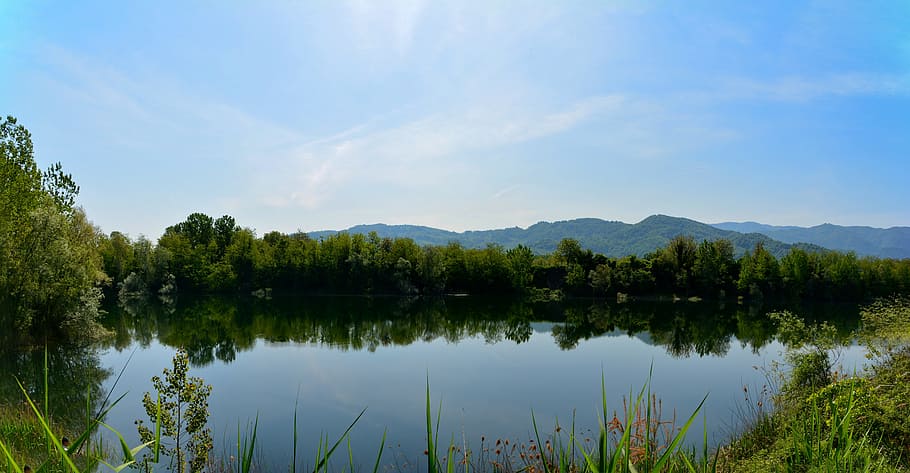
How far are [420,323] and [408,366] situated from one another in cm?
1638

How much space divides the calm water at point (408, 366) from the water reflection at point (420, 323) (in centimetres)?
21

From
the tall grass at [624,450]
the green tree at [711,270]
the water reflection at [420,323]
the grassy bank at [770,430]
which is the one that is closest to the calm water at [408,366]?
the water reflection at [420,323]

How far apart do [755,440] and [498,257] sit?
60.2m

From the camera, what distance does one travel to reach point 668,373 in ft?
78.1

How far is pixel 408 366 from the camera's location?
2523 centimetres

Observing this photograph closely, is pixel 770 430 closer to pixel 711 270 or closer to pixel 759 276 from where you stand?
pixel 711 270

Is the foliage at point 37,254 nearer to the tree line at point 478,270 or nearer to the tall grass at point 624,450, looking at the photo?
the tall grass at point 624,450

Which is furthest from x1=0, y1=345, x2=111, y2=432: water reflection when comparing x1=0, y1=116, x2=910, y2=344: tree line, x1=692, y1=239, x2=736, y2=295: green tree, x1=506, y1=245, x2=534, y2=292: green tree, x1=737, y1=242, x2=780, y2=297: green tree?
x1=737, y1=242, x2=780, y2=297: green tree

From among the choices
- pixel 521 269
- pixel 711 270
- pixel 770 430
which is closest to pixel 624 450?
pixel 770 430

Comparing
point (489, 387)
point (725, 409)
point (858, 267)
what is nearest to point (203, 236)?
point (489, 387)

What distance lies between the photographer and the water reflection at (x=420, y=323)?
1255 inches

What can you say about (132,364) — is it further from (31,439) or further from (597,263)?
(597,263)

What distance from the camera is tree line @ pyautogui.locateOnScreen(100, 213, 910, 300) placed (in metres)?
65.8

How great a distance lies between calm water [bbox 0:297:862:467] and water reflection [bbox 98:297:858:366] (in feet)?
0.70
